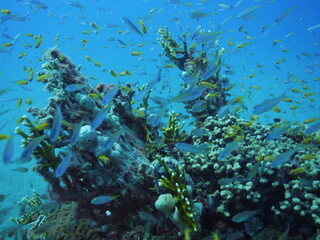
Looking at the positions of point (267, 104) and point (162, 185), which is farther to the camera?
point (267, 104)

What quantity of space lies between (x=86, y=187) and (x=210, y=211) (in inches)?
100

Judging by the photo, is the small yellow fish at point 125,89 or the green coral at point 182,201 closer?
the green coral at point 182,201

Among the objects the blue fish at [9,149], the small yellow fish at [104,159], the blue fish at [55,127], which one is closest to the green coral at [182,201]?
the small yellow fish at [104,159]

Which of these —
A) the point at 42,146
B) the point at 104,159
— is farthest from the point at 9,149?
the point at 104,159

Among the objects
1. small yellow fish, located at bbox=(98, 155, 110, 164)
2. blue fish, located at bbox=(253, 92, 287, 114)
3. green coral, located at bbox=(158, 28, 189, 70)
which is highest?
green coral, located at bbox=(158, 28, 189, 70)

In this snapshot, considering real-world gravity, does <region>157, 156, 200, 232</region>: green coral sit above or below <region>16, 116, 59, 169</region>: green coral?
below

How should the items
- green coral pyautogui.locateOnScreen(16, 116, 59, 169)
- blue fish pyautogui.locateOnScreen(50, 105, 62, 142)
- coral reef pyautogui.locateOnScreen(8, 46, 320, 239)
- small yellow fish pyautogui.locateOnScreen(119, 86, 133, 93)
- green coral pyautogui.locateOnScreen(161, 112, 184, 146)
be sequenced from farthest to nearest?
1. small yellow fish pyautogui.locateOnScreen(119, 86, 133, 93)
2. green coral pyautogui.locateOnScreen(161, 112, 184, 146)
3. coral reef pyautogui.locateOnScreen(8, 46, 320, 239)
4. green coral pyautogui.locateOnScreen(16, 116, 59, 169)
5. blue fish pyautogui.locateOnScreen(50, 105, 62, 142)

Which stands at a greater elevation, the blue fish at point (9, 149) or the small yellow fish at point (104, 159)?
the blue fish at point (9, 149)

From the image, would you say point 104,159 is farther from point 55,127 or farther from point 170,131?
point 170,131

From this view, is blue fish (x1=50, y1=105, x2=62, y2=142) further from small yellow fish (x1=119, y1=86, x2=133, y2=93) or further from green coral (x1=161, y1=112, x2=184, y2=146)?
small yellow fish (x1=119, y1=86, x2=133, y2=93)

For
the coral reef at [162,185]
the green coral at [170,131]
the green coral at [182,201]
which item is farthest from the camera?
the green coral at [170,131]

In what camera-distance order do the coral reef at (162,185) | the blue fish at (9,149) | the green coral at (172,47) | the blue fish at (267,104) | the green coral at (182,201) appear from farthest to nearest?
the green coral at (172,47)
the blue fish at (267,104)
the coral reef at (162,185)
the green coral at (182,201)
the blue fish at (9,149)

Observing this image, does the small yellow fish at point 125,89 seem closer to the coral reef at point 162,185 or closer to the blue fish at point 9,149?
the coral reef at point 162,185

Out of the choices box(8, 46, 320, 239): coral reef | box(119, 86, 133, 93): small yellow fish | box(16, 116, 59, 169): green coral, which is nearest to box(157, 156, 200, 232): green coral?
box(8, 46, 320, 239): coral reef
